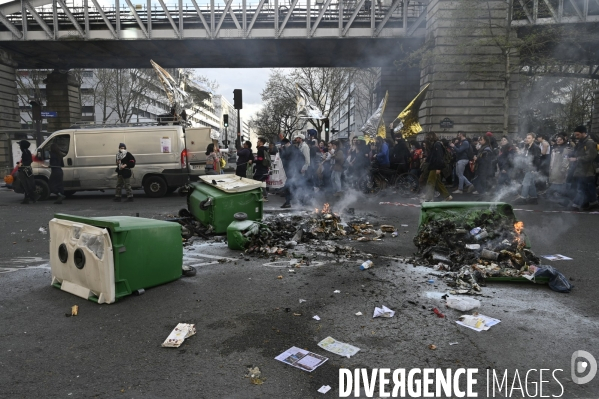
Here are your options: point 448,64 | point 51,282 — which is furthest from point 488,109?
point 51,282

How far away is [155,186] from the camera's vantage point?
13641 millimetres

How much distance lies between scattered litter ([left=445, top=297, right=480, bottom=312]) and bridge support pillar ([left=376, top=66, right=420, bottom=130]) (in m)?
26.2

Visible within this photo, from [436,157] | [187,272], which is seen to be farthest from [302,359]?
[436,157]

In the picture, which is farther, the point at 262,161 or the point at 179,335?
the point at 262,161

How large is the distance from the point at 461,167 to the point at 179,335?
11.5 m

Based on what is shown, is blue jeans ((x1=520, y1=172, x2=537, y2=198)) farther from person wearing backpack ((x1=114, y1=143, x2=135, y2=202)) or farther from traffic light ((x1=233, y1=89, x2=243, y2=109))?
traffic light ((x1=233, y1=89, x2=243, y2=109))

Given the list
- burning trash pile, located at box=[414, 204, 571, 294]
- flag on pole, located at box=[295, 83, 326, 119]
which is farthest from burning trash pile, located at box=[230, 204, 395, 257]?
flag on pole, located at box=[295, 83, 326, 119]

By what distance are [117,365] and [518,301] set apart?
12.3 ft

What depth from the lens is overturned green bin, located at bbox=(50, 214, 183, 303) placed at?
415cm

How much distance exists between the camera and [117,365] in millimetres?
3031

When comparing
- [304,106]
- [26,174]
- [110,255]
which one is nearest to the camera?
[110,255]

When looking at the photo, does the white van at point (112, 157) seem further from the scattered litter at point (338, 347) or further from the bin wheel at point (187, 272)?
the scattered litter at point (338, 347)

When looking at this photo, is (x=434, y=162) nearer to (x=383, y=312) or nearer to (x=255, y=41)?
(x=383, y=312)

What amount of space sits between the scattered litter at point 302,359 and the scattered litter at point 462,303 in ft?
5.24
